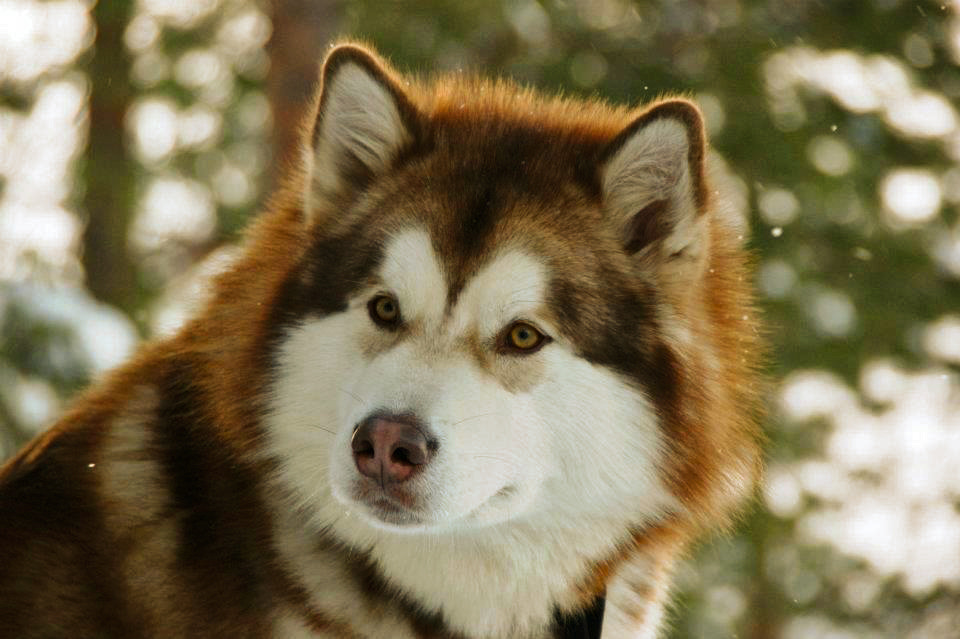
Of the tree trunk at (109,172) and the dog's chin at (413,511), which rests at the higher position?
the dog's chin at (413,511)

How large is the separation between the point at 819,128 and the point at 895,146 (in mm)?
498

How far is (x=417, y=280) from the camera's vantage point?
2938 millimetres

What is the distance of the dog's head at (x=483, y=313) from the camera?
278cm

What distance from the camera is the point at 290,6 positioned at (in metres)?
7.60

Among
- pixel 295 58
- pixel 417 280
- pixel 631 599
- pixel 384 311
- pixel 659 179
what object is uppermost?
pixel 659 179

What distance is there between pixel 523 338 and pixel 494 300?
12 centimetres

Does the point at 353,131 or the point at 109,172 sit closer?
the point at 353,131

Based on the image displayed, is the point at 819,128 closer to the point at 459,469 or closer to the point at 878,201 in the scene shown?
the point at 878,201

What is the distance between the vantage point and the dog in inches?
113

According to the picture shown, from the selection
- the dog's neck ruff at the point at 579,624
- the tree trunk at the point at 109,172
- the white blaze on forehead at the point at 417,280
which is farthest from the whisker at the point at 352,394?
the tree trunk at the point at 109,172

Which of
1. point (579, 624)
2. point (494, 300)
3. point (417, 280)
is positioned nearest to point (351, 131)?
point (417, 280)

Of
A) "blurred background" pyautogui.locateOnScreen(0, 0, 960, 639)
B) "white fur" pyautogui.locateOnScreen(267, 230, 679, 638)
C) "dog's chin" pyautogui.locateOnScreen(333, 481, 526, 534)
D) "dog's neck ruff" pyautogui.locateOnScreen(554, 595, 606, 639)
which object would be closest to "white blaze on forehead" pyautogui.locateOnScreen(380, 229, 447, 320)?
"white fur" pyautogui.locateOnScreen(267, 230, 679, 638)

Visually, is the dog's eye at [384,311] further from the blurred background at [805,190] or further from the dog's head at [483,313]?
the blurred background at [805,190]

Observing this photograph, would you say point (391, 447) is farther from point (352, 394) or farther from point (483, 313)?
point (483, 313)
